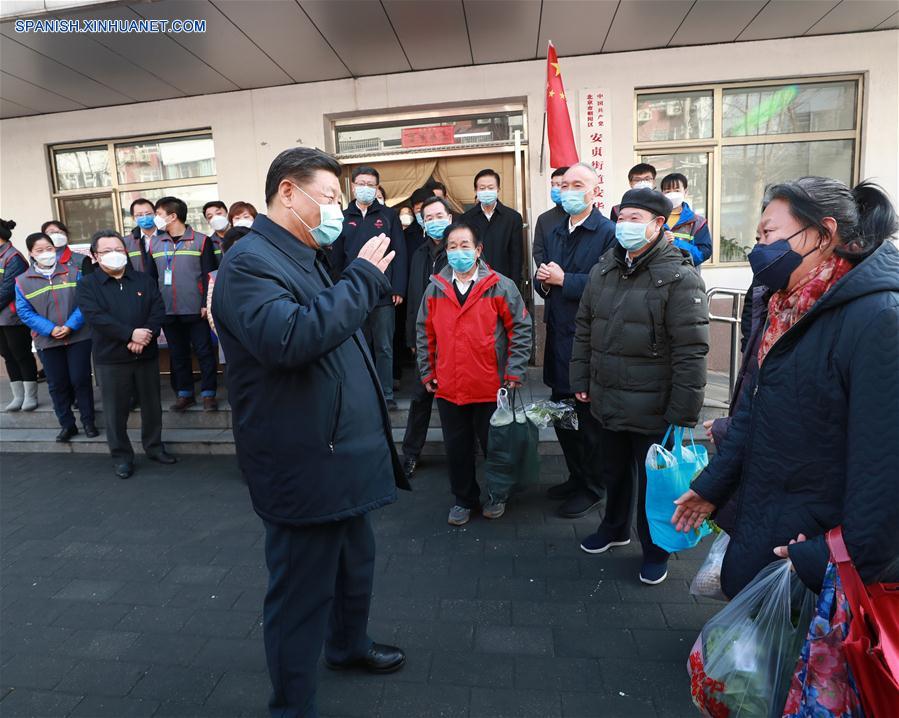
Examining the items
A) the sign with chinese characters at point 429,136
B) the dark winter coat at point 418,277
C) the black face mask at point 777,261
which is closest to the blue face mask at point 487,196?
the dark winter coat at point 418,277

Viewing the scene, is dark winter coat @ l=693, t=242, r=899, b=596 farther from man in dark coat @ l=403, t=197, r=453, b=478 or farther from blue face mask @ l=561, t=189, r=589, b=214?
man in dark coat @ l=403, t=197, r=453, b=478

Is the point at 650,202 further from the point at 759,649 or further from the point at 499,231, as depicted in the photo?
the point at 499,231

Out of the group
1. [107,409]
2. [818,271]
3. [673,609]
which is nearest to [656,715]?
[673,609]

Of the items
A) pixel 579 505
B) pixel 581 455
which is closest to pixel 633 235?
pixel 581 455

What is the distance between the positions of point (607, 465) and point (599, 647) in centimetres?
100

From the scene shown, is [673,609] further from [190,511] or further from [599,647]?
[190,511]

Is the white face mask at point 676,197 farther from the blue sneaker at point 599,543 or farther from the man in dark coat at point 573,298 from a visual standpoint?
the blue sneaker at point 599,543

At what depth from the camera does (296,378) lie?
1.92 m

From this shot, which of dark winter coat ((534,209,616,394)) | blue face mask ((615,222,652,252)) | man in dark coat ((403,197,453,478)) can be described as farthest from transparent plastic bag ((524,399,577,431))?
blue face mask ((615,222,652,252))

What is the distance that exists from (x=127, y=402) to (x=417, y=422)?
272cm

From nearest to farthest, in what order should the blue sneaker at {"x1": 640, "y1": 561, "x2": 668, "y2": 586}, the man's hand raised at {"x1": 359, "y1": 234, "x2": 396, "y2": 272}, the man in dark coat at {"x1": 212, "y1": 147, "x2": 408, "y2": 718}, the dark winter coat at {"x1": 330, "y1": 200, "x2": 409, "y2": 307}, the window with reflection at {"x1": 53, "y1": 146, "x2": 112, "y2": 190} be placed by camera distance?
1. the man in dark coat at {"x1": 212, "y1": 147, "x2": 408, "y2": 718}
2. the man's hand raised at {"x1": 359, "y1": 234, "x2": 396, "y2": 272}
3. the blue sneaker at {"x1": 640, "y1": 561, "x2": 668, "y2": 586}
4. the dark winter coat at {"x1": 330, "y1": 200, "x2": 409, "y2": 307}
5. the window with reflection at {"x1": 53, "y1": 146, "x2": 112, "y2": 190}

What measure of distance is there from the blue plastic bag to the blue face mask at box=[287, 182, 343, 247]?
5.89 feet

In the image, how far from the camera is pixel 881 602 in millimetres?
1401

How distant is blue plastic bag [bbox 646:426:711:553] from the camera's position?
2760 mm
